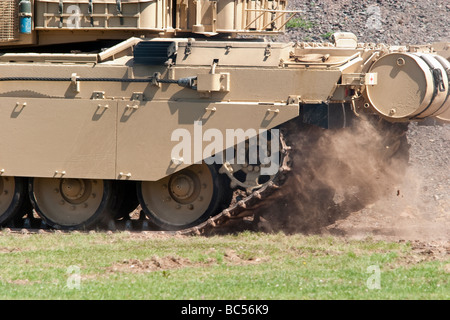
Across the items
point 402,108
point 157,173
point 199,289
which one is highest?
point 402,108

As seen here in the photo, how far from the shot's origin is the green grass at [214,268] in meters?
9.43

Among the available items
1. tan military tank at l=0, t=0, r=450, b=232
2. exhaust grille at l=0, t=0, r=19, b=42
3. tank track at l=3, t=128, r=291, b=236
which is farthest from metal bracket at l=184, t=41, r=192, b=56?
exhaust grille at l=0, t=0, r=19, b=42

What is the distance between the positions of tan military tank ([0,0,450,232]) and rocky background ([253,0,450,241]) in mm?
1002

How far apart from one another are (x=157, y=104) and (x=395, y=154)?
4.28m

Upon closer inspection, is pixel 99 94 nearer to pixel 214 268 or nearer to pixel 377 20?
pixel 214 268

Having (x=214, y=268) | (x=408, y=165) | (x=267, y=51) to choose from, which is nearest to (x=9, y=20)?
(x=267, y=51)

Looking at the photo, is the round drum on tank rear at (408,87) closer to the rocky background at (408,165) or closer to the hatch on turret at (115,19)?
the rocky background at (408,165)

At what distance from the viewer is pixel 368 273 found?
10344 mm

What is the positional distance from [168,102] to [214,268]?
335 centimetres

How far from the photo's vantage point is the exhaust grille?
47.4 ft

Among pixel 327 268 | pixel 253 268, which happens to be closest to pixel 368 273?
pixel 327 268

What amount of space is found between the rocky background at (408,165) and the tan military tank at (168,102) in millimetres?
1002

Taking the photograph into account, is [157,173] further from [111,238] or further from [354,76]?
[354,76]

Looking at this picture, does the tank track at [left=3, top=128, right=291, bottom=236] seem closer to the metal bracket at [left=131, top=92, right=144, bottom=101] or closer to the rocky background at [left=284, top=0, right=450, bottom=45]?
the metal bracket at [left=131, top=92, right=144, bottom=101]
